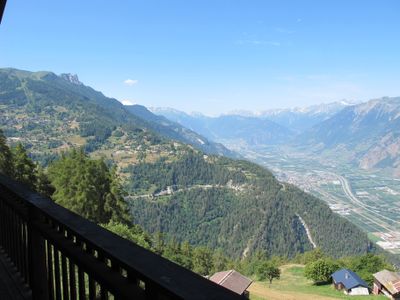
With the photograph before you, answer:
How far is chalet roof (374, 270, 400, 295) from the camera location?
44803 mm

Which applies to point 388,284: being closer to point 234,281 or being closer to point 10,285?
point 234,281

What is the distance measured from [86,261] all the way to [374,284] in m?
55.6

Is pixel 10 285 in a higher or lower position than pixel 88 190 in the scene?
higher

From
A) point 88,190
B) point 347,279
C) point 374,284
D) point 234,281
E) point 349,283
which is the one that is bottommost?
point 374,284

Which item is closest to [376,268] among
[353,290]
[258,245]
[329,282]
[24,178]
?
[329,282]

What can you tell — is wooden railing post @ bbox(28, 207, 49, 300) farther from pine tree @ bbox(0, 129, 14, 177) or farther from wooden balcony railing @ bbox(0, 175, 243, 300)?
pine tree @ bbox(0, 129, 14, 177)

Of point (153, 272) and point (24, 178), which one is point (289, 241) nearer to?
point (24, 178)

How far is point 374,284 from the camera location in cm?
5075

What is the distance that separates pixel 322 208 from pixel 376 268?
457 feet

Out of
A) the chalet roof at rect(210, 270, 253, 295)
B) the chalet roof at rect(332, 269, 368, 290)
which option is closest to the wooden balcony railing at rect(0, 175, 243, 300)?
the chalet roof at rect(210, 270, 253, 295)

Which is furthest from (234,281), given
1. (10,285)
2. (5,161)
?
(10,285)

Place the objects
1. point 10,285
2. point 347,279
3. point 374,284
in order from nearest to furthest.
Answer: point 10,285, point 347,279, point 374,284

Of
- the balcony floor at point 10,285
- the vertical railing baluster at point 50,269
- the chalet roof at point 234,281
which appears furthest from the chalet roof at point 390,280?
the vertical railing baluster at point 50,269

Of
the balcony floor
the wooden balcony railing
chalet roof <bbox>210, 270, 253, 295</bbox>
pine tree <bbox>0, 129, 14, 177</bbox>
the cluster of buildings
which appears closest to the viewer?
the wooden balcony railing
